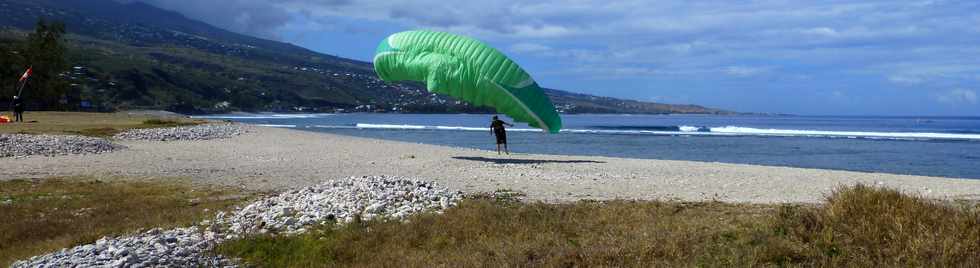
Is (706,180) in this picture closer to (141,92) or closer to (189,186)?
(189,186)

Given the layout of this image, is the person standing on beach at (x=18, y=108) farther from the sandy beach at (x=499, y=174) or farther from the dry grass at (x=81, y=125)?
the sandy beach at (x=499, y=174)

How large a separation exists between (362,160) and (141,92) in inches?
4994

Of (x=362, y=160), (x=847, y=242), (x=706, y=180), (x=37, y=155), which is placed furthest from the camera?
(x=362, y=160)

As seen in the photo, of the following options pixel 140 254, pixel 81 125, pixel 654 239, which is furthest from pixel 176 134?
pixel 654 239

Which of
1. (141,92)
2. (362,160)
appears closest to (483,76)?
(362,160)

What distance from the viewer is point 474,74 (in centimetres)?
1961

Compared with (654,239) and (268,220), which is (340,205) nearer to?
(268,220)

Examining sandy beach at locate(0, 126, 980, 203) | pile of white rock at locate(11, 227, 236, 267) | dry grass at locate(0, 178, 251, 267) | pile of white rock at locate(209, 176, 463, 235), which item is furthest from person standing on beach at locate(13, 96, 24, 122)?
pile of white rock at locate(11, 227, 236, 267)

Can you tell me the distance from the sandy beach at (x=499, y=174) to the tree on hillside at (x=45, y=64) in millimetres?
56509

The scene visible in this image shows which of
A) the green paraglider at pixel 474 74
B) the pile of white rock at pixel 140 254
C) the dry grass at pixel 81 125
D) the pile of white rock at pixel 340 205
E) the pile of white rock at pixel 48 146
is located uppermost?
the green paraglider at pixel 474 74

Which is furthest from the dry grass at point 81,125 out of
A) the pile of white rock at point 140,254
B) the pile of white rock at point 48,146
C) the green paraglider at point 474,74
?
the pile of white rock at point 140,254

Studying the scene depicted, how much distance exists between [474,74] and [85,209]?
10350mm

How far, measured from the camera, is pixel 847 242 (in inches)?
271

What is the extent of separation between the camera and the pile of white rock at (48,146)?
2175 centimetres
